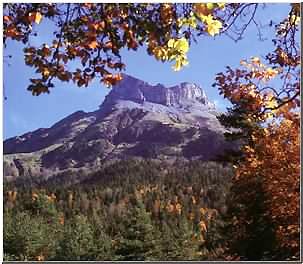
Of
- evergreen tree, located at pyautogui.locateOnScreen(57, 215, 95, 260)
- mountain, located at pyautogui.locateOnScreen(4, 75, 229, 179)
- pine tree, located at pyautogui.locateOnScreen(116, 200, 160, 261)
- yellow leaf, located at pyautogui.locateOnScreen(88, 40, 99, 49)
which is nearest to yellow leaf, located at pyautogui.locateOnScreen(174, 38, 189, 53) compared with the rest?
yellow leaf, located at pyautogui.locateOnScreen(88, 40, 99, 49)

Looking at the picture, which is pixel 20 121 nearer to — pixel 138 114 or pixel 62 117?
pixel 62 117

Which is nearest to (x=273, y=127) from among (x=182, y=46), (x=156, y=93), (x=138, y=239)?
(x=156, y=93)

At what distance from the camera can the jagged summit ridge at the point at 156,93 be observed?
3.38m

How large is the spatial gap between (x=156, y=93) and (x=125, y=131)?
397 mm

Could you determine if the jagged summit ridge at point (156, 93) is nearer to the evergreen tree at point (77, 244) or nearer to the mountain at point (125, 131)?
the mountain at point (125, 131)

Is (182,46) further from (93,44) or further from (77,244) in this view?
(77,244)

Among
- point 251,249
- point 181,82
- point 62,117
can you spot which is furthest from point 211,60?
point 251,249

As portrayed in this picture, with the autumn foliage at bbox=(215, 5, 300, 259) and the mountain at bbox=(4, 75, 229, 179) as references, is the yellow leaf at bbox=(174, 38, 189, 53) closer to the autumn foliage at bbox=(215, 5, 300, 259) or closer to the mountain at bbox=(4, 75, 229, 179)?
the autumn foliage at bbox=(215, 5, 300, 259)

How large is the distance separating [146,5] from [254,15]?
3.33 feet

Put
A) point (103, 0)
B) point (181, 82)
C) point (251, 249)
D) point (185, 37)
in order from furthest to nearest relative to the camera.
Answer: point (251, 249) < point (181, 82) < point (103, 0) < point (185, 37)

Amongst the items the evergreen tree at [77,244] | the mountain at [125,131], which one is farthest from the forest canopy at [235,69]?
the evergreen tree at [77,244]

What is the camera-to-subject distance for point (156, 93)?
368 centimetres

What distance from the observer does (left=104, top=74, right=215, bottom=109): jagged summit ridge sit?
3.38 metres

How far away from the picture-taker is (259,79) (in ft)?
11.3
